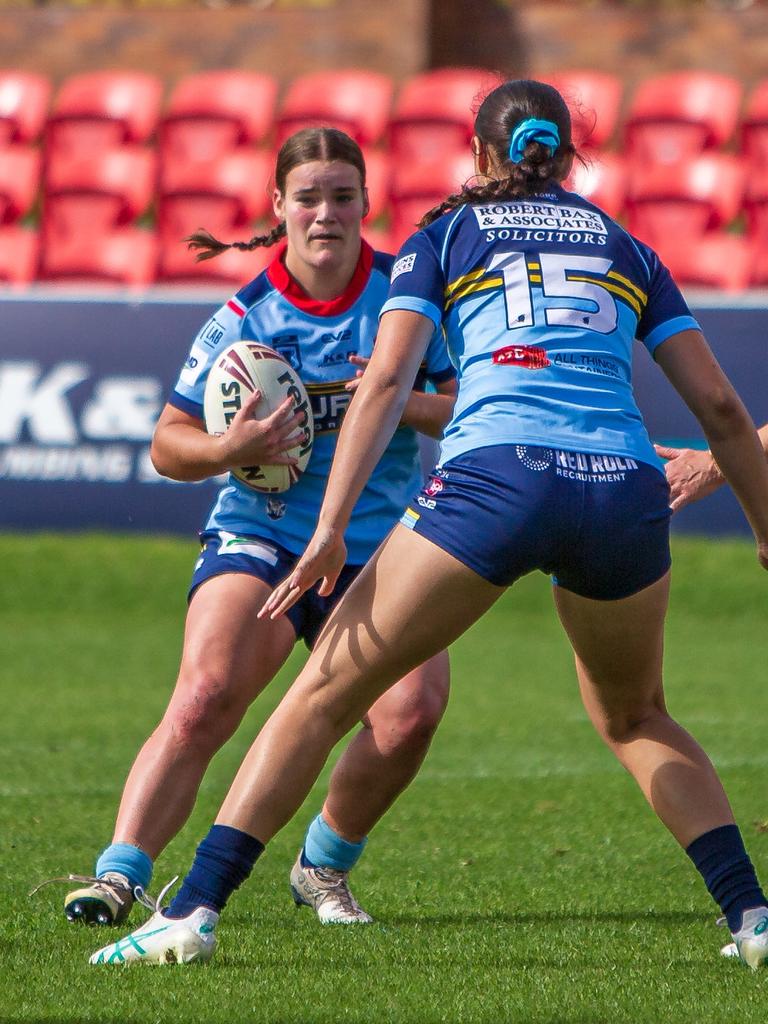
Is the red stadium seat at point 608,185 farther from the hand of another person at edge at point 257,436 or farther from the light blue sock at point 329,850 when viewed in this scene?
the light blue sock at point 329,850

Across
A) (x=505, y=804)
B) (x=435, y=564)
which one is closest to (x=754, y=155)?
(x=505, y=804)

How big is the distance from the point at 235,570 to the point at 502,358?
1239mm

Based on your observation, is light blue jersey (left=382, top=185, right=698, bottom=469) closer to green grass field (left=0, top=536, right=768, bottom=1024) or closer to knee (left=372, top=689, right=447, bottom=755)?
knee (left=372, top=689, right=447, bottom=755)

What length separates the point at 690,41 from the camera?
1647 cm

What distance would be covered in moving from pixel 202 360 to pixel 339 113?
34.7 feet

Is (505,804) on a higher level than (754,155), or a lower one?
lower

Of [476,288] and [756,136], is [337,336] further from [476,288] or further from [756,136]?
[756,136]

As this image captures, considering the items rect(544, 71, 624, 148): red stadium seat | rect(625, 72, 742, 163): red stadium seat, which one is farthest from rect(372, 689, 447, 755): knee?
rect(544, 71, 624, 148): red stadium seat

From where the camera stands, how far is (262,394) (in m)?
4.47

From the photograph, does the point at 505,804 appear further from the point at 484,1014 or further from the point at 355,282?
the point at 484,1014

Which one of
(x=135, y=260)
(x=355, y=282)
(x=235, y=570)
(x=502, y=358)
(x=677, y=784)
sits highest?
(x=135, y=260)

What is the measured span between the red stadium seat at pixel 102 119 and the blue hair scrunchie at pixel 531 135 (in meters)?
11.6

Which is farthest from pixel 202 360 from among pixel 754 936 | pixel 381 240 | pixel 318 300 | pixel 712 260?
pixel 712 260

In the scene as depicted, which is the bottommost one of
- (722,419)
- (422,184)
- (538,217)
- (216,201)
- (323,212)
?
(722,419)
